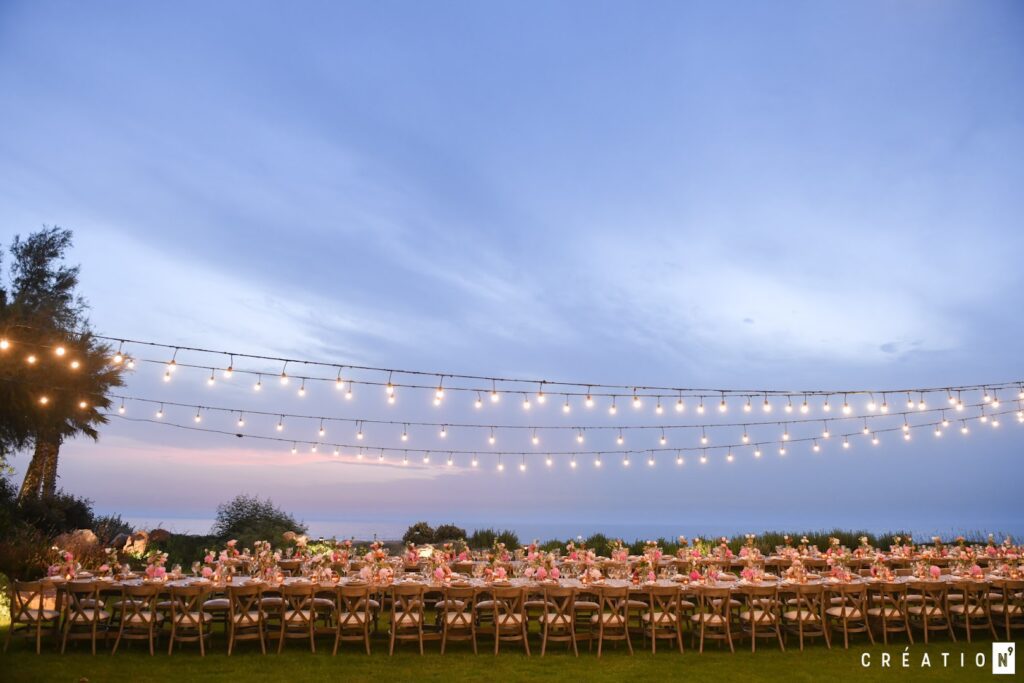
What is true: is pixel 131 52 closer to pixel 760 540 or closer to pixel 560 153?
pixel 560 153

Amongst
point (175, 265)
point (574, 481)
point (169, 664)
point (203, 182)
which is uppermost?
point (203, 182)

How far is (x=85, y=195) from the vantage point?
13.2 m

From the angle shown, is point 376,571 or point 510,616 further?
point 376,571

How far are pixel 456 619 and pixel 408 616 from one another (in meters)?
0.57

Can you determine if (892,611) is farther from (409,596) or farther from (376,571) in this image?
(376,571)

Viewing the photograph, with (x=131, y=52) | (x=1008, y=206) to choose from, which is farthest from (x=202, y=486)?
(x=1008, y=206)

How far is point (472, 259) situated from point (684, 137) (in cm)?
669

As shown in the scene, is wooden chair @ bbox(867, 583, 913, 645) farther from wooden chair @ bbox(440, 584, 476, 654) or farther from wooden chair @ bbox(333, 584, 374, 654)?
wooden chair @ bbox(333, 584, 374, 654)

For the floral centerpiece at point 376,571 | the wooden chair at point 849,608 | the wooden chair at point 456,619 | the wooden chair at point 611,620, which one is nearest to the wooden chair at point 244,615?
the floral centerpiece at point 376,571

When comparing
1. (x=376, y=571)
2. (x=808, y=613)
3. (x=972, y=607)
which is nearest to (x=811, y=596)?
(x=808, y=613)

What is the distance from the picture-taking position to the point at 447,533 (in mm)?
16469

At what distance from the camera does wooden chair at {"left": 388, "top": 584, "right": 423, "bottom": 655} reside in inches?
283

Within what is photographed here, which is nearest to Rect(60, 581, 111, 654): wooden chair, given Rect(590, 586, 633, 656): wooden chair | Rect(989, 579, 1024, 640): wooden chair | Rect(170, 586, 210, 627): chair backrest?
Rect(170, 586, 210, 627): chair backrest

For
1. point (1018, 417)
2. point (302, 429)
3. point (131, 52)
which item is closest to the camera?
point (131, 52)
